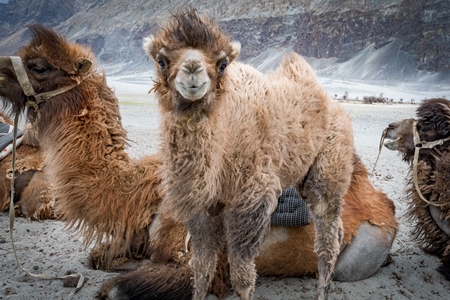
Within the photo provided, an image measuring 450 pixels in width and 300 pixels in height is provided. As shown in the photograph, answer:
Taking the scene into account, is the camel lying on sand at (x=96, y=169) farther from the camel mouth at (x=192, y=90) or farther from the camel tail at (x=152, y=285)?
the camel mouth at (x=192, y=90)

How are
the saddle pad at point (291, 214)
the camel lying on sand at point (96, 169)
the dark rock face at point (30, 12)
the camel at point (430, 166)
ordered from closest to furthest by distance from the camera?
the camel lying on sand at point (96, 169) → the saddle pad at point (291, 214) → the camel at point (430, 166) → the dark rock face at point (30, 12)

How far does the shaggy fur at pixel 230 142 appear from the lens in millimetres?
1515

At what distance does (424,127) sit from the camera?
3.01 m

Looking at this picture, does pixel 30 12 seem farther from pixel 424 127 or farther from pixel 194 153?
pixel 194 153

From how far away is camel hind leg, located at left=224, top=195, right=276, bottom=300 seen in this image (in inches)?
66.2

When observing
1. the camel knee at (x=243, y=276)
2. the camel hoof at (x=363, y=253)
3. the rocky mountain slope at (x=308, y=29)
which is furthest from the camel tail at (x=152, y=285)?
the rocky mountain slope at (x=308, y=29)

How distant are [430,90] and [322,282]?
33.3 m

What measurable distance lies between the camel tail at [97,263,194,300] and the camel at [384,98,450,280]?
1.87 m

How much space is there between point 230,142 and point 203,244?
557 mm

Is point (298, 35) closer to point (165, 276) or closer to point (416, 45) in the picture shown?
point (416, 45)

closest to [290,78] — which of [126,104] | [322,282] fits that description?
[322,282]

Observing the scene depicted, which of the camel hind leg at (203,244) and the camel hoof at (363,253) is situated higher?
the camel hind leg at (203,244)

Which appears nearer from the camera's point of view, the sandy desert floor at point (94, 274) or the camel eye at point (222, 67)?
the camel eye at point (222, 67)

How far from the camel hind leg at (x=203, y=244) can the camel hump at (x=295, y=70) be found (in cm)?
92
